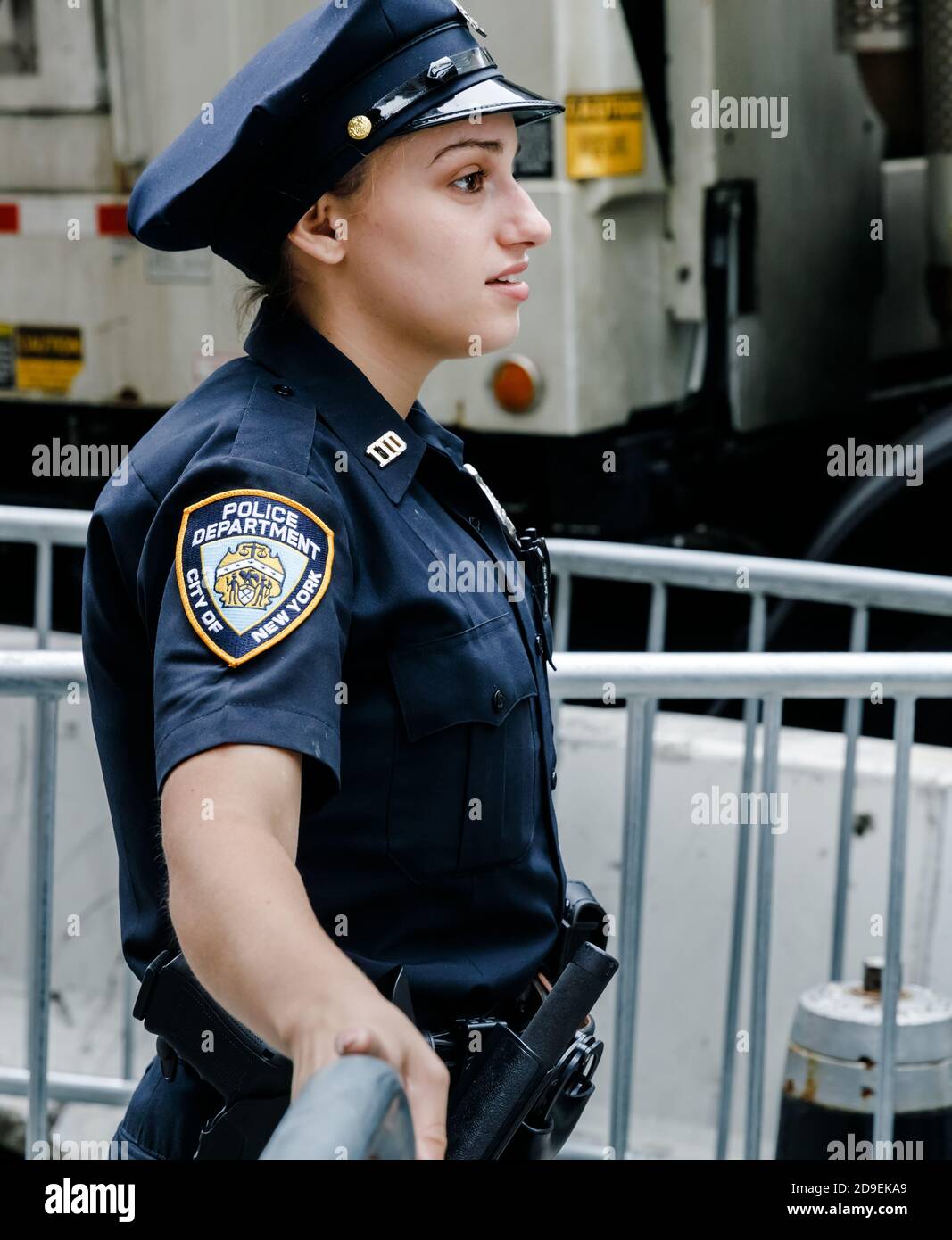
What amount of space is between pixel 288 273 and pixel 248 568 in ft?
1.30

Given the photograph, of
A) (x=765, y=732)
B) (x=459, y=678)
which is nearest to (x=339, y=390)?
(x=459, y=678)

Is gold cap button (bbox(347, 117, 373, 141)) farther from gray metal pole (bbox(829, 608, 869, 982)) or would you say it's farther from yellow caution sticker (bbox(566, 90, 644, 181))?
yellow caution sticker (bbox(566, 90, 644, 181))

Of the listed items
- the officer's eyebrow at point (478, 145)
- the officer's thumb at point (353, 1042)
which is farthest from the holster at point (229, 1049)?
the officer's eyebrow at point (478, 145)

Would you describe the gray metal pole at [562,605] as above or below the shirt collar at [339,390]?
below

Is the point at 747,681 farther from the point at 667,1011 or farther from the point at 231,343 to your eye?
the point at 231,343

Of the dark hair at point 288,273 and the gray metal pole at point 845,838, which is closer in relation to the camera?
the dark hair at point 288,273

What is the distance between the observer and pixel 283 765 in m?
1.34

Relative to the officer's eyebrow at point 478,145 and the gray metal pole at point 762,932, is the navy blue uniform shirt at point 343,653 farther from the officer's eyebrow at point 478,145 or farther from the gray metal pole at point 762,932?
the gray metal pole at point 762,932

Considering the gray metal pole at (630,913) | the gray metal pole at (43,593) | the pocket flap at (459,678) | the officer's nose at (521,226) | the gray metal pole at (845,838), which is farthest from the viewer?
the gray metal pole at (43,593)

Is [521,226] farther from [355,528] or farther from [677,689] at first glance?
[677,689]

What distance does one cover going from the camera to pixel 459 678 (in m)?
1.57

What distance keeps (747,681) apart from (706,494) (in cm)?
197

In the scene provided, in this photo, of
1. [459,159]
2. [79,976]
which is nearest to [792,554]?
[79,976]

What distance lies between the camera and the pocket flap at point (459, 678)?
1.54 metres
